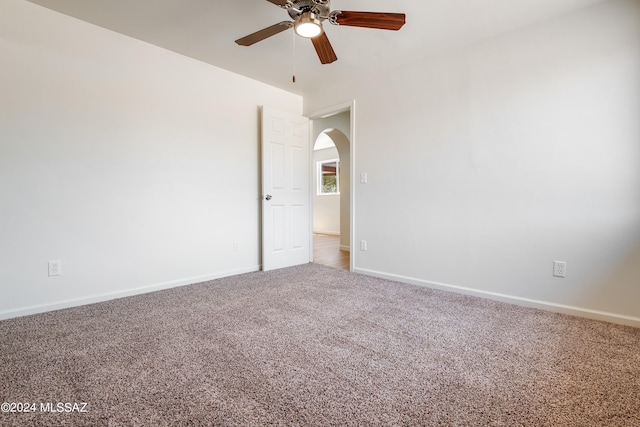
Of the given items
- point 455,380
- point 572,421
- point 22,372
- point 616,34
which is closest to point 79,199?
point 22,372

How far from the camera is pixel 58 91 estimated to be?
7.61ft

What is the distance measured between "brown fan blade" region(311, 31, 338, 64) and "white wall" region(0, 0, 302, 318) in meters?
1.62

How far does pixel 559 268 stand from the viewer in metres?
2.26

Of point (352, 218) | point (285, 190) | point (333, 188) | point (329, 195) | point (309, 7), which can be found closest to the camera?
point (309, 7)

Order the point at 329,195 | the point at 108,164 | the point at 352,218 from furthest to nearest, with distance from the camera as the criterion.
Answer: the point at 329,195, the point at 352,218, the point at 108,164

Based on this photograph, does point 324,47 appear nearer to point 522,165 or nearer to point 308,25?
point 308,25

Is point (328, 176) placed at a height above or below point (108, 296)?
above

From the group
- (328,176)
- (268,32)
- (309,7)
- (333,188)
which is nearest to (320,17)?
(309,7)

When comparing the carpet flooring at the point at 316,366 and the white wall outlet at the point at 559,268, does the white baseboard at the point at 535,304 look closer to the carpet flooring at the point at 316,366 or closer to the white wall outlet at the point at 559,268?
the carpet flooring at the point at 316,366

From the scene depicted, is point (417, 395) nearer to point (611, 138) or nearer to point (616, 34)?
point (611, 138)

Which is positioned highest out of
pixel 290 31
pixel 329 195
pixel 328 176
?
pixel 290 31

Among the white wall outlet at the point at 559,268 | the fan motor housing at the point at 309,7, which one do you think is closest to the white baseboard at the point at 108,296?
the fan motor housing at the point at 309,7

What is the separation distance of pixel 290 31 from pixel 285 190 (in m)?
1.88

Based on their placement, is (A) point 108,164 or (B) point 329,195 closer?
(A) point 108,164
